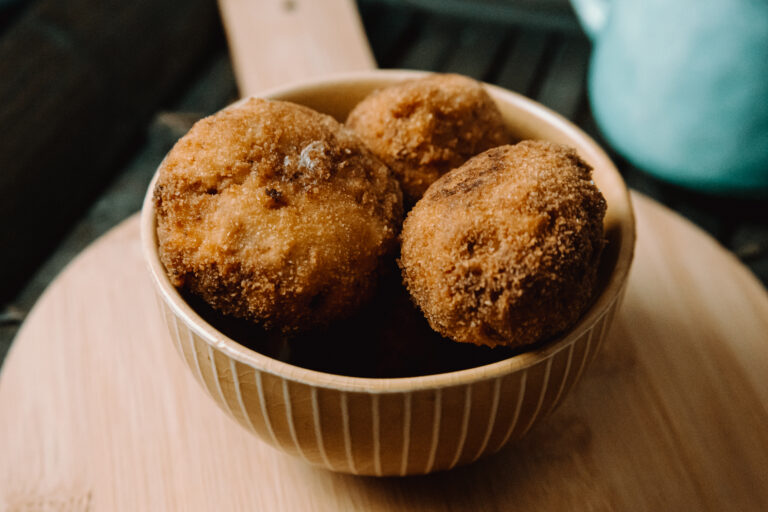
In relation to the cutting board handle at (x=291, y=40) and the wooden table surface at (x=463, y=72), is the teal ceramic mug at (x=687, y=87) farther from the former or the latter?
the cutting board handle at (x=291, y=40)

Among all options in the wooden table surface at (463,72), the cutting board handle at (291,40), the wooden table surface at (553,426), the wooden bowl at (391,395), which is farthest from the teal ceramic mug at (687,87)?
the wooden bowl at (391,395)

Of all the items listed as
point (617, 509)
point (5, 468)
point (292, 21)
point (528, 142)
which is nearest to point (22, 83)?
point (292, 21)

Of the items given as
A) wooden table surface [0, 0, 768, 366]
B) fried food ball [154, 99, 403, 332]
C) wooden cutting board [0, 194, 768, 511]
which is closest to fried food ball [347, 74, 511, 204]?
fried food ball [154, 99, 403, 332]

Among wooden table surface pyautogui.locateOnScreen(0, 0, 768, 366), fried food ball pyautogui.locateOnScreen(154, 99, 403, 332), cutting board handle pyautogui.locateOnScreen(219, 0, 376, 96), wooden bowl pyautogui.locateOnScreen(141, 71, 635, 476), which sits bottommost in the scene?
wooden table surface pyautogui.locateOnScreen(0, 0, 768, 366)

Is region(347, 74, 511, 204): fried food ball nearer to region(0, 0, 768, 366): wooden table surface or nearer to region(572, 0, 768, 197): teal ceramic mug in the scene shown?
→ region(572, 0, 768, 197): teal ceramic mug

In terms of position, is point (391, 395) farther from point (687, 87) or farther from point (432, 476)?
point (687, 87)

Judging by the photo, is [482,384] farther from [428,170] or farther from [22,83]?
[22,83]
